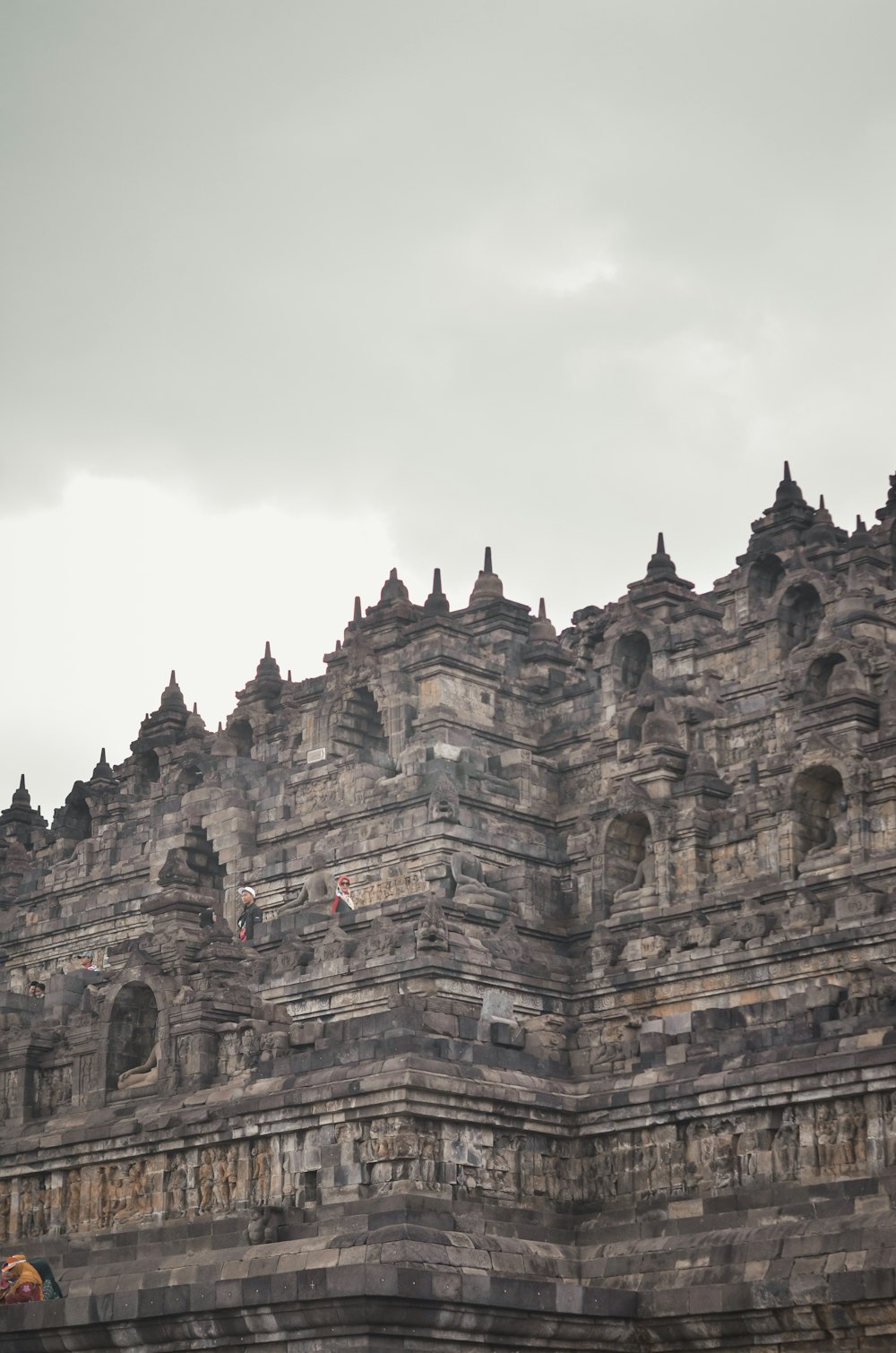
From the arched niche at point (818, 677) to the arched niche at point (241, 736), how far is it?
795 inches

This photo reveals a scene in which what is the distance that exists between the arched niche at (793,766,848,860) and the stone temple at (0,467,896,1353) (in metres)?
0.07

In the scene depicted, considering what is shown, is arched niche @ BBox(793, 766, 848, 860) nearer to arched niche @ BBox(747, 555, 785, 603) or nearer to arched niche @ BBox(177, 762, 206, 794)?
arched niche @ BBox(747, 555, 785, 603)

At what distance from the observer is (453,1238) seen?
143 ft

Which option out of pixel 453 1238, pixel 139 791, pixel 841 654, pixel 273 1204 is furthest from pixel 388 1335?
pixel 139 791

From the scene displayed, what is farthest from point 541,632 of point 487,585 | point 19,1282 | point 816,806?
point 19,1282

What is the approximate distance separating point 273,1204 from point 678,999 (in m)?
12.4

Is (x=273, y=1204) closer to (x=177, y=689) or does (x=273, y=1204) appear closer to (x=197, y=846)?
(x=197, y=846)

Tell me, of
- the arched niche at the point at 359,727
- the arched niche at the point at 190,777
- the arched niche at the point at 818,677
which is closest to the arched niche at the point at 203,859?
the arched niche at the point at 190,777

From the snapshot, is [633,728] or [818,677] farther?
[633,728]

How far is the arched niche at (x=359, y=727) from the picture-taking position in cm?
6806

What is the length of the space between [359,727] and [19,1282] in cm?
2394

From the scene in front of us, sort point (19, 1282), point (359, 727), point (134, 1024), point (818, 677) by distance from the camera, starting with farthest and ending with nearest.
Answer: point (359, 727)
point (818, 677)
point (134, 1024)
point (19, 1282)

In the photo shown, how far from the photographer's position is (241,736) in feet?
245

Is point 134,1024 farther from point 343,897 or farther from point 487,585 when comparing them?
point 487,585
